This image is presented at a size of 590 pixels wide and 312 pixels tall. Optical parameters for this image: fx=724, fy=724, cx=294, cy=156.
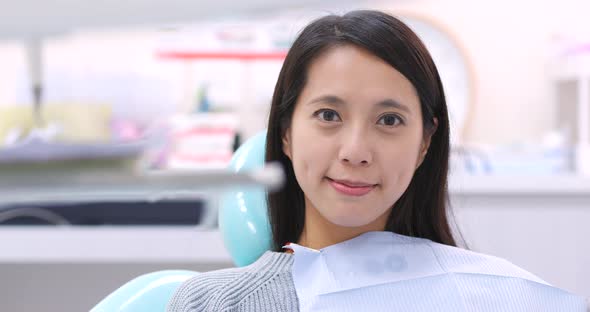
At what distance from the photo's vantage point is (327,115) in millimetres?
668

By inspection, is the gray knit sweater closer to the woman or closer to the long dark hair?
the woman

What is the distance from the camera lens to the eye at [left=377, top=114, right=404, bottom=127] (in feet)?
2.16

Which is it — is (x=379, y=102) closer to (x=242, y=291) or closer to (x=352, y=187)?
(x=352, y=187)

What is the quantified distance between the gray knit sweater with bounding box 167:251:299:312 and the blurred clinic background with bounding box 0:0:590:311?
0.58 feet

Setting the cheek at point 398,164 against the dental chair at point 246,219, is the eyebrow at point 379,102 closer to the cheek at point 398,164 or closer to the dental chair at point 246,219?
the cheek at point 398,164

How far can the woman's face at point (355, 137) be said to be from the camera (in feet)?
2.12

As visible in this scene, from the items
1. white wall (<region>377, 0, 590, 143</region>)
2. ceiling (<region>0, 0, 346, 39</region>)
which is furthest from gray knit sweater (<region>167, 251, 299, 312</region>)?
white wall (<region>377, 0, 590, 143</region>)

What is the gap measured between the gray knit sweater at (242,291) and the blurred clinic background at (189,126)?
0.58ft

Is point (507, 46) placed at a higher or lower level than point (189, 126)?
higher

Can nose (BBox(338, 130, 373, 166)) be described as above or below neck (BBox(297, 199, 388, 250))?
above

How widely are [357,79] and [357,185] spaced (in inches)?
3.8

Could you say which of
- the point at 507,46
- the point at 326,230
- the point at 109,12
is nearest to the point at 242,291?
the point at 326,230

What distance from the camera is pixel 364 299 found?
0.65 m

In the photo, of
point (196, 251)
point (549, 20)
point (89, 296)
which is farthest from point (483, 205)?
point (549, 20)
